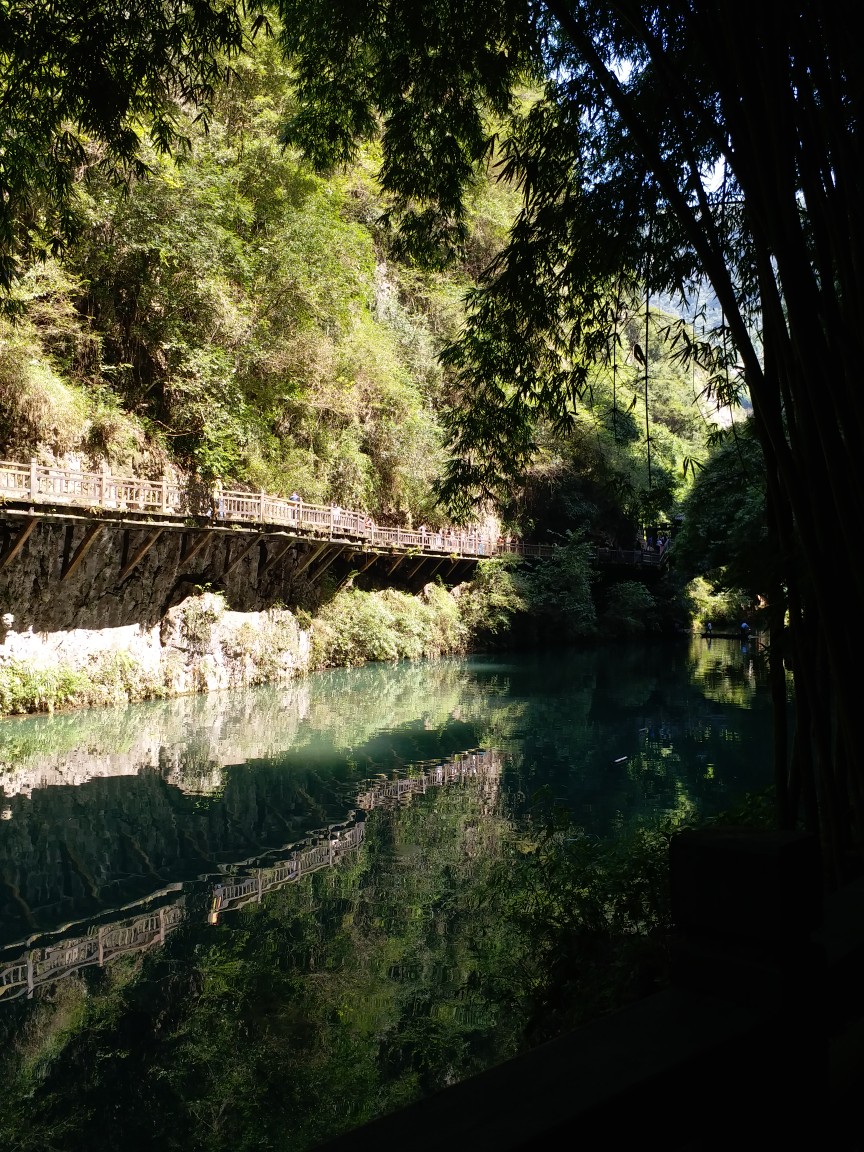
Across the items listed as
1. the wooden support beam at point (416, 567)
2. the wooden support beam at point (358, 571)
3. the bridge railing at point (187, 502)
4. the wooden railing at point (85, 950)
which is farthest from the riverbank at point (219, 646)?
the wooden railing at point (85, 950)

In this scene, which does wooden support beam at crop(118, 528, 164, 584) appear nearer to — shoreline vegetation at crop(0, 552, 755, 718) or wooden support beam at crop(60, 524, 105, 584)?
wooden support beam at crop(60, 524, 105, 584)

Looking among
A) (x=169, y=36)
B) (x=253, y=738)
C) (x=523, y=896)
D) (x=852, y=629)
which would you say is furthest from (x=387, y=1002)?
(x=253, y=738)

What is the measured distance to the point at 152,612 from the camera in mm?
15000

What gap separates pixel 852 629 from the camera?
2.00 metres

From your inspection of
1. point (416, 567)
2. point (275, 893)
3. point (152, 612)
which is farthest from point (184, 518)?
point (416, 567)

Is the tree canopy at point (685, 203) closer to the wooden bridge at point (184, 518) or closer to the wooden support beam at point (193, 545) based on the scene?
the wooden bridge at point (184, 518)

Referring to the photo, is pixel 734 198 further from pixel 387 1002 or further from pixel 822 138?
pixel 387 1002

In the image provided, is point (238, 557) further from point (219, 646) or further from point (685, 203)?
point (685, 203)

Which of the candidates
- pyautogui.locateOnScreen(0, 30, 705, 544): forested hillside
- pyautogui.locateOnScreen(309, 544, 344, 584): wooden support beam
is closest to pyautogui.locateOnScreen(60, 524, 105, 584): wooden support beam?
pyautogui.locateOnScreen(0, 30, 705, 544): forested hillside

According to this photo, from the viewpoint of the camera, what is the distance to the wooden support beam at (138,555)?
13938 mm

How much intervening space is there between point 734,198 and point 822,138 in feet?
7.37

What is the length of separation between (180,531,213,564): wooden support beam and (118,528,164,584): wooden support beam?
2.89 ft

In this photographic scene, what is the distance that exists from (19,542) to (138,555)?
2282 millimetres

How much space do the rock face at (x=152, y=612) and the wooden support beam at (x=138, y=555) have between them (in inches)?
1.9
